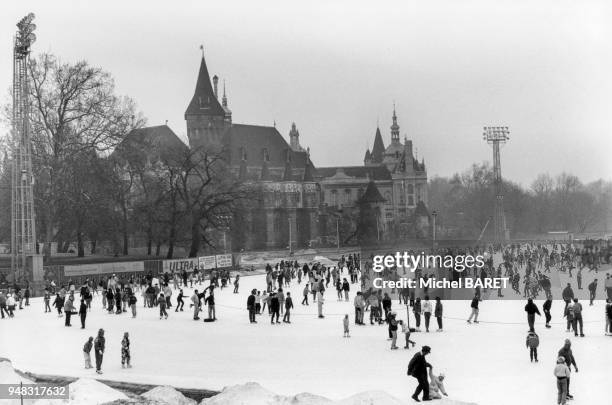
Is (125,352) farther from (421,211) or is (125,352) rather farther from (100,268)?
(421,211)

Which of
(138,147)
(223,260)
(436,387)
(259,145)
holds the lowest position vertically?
(436,387)

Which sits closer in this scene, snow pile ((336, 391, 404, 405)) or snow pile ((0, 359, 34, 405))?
snow pile ((336, 391, 404, 405))

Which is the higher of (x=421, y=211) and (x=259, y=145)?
(x=259, y=145)

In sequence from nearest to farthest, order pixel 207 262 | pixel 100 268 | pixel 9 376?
pixel 9 376 → pixel 100 268 → pixel 207 262

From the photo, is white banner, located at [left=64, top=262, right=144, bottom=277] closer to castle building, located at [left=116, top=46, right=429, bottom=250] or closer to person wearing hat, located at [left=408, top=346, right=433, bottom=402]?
person wearing hat, located at [left=408, top=346, right=433, bottom=402]

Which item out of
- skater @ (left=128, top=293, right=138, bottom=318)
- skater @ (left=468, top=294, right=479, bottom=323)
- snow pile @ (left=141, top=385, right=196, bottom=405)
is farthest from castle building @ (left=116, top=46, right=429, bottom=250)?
snow pile @ (left=141, top=385, right=196, bottom=405)

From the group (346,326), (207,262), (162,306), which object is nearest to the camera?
(346,326)

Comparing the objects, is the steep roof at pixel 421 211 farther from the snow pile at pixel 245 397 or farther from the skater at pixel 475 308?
the snow pile at pixel 245 397

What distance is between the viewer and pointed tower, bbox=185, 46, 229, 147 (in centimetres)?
9325

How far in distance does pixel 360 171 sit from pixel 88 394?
100063 millimetres

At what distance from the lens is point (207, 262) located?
40.0 metres

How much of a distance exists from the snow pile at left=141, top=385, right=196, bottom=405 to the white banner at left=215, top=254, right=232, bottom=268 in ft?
93.0

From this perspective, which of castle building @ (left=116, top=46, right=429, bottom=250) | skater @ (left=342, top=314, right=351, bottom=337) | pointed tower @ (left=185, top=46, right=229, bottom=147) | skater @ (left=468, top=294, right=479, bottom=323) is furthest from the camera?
pointed tower @ (left=185, top=46, right=229, bottom=147)

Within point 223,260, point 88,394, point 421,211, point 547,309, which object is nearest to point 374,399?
point 88,394
